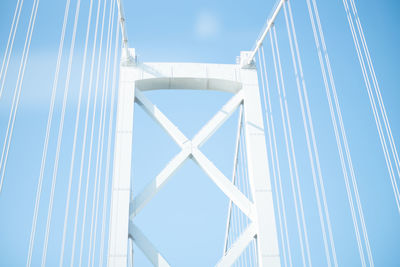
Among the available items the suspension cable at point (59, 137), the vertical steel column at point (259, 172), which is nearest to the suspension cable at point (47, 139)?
the suspension cable at point (59, 137)

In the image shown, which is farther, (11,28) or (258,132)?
(258,132)

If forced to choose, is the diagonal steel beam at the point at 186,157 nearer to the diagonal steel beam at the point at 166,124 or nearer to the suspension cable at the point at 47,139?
the diagonal steel beam at the point at 166,124

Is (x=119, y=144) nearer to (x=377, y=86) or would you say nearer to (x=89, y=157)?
(x=89, y=157)

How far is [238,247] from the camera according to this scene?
16.6 feet

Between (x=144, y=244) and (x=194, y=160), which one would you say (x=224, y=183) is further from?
(x=144, y=244)

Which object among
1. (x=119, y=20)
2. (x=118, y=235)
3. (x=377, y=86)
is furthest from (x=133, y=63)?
(x=377, y=86)

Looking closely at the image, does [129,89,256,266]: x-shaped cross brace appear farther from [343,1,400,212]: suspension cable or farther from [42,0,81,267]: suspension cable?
[343,1,400,212]: suspension cable

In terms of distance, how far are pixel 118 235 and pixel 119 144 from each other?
3.72 ft

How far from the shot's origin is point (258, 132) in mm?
5672

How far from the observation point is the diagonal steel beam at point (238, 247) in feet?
16.3

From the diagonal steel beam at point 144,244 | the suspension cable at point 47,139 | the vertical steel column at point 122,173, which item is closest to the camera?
the suspension cable at point 47,139

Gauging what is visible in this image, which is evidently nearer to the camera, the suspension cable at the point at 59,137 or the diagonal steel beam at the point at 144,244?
the suspension cable at the point at 59,137

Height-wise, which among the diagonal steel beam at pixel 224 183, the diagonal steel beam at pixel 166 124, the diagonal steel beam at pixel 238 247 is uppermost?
the diagonal steel beam at pixel 166 124

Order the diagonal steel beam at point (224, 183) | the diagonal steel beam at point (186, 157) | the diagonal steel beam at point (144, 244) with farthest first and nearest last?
the diagonal steel beam at point (224, 183)
the diagonal steel beam at point (186, 157)
the diagonal steel beam at point (144, 244)
